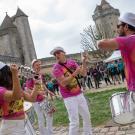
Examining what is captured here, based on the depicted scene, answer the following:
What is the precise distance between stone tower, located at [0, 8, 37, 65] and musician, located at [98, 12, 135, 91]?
8294 cm

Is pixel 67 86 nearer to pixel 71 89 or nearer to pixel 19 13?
pixel 71 89

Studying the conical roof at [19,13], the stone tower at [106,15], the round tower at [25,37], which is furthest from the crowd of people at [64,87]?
the stone tower at [106,15]

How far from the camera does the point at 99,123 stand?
1102cm

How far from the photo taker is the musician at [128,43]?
4.64 metres

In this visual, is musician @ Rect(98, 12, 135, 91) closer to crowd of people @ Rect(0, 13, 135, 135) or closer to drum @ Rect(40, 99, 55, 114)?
crowd of people @ Rect(0, 13, 135, 135)

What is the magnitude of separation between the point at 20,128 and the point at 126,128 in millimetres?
4371

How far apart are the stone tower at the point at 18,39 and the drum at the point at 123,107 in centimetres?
8263

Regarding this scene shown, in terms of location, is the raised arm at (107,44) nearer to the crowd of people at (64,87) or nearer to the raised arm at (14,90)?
the crowd of people at (64,87)

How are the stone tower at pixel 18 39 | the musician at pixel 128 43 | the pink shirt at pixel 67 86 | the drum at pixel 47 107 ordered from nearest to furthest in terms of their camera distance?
the musician at pixel 128 43
the pink shirt at pixel 67 86
the drum at pixel 47 107
the stone tower at pixel 18 39

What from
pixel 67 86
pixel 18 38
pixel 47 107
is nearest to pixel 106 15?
pixel 18 38

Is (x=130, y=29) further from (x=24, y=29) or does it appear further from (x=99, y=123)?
(x=24, y=29)

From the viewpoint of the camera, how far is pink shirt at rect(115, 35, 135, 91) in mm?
4668

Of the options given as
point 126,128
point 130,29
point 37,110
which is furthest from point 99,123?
point 130,29

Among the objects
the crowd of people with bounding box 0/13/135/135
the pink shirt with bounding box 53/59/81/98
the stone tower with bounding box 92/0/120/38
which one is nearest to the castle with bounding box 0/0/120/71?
the stone tower with bounding box 92/0/120/38
